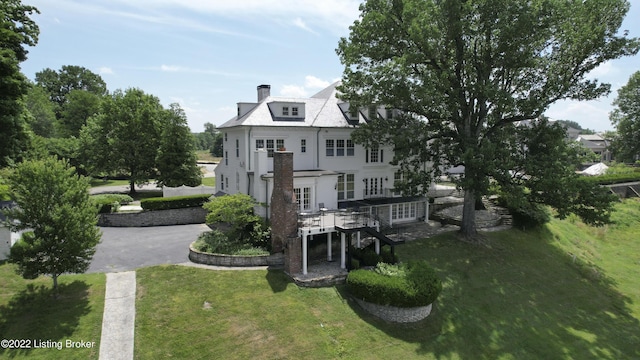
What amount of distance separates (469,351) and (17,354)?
57.5ft

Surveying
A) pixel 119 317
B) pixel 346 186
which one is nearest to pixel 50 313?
pixel 119 317

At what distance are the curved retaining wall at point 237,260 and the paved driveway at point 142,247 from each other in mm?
1205

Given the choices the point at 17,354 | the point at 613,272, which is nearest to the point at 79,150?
the point at 17,354

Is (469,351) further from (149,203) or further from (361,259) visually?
(149,203)

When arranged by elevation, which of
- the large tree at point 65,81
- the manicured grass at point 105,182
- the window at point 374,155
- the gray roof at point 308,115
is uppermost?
the large tree at point 65,81

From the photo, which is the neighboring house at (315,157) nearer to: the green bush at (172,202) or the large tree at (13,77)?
the green bush at (172,202)

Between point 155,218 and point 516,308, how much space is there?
82.4ft

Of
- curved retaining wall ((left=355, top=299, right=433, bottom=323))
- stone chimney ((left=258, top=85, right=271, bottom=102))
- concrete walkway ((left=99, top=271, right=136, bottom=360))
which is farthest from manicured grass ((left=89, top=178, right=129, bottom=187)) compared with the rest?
curved retaining wall ((left=355, top=299, right=433, bottom=323))

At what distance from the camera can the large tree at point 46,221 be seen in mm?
15484

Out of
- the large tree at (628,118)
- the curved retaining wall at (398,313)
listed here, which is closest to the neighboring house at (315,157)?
the curved retaining wall at (398,313)

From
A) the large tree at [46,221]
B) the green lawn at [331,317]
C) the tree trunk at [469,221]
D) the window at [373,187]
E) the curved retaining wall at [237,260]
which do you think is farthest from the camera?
the window at [373,187]

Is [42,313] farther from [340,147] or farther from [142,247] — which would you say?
[340,147]

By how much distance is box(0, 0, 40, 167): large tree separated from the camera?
62.9 ft

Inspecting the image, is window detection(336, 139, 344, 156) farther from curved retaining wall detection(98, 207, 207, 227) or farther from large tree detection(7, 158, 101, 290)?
large tree detection(7, 158, 101, 290)
